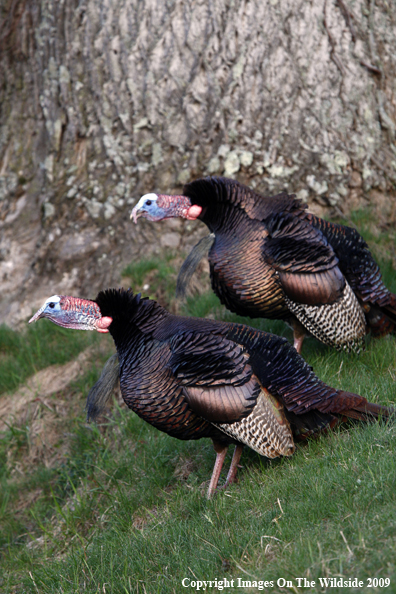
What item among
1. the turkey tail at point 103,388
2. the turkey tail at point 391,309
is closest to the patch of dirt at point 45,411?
the turkey tail at point 103,388

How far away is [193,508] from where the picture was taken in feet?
10.8

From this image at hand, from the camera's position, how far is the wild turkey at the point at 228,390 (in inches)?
126

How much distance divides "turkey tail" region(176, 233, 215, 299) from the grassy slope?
74cm

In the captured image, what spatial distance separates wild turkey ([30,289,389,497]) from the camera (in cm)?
321

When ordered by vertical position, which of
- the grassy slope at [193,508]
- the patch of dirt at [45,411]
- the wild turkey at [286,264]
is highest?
the wild turkey at [286,264]

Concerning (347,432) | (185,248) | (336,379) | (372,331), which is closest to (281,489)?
(347,432)

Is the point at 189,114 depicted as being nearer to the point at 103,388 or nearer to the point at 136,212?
the point at 136,212

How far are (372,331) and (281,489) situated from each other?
185 centimetres

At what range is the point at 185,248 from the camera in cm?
556

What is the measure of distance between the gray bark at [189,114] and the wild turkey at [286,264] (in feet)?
3.74

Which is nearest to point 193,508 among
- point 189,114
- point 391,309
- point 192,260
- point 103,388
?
point 103,388

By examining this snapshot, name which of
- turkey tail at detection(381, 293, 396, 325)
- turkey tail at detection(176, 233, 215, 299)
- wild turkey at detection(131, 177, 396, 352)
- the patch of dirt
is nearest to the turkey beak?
wild turkey at detection(131, 177, 396, 352)

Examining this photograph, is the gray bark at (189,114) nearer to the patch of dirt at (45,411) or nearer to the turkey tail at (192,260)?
the patch of dirt at (45,411)

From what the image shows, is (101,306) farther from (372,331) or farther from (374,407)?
(372,331)
